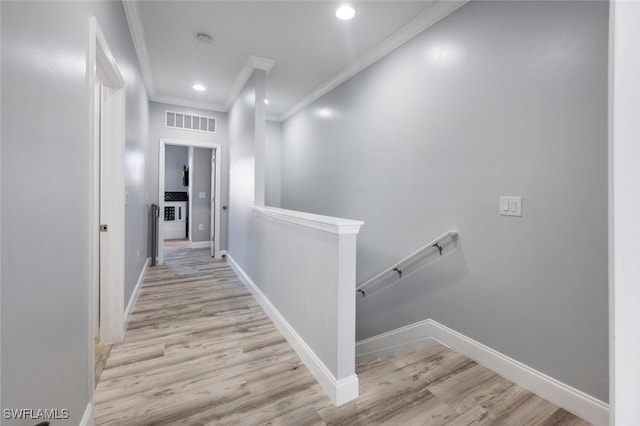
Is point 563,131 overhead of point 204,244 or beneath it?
overhead

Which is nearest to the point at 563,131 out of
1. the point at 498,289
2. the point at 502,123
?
the point at 502,123

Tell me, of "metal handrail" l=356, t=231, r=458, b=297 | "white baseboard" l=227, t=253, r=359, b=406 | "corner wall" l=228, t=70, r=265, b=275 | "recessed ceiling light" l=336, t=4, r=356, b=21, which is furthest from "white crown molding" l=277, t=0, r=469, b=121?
"white baseboard" l=227, t=253, r=359, b=406

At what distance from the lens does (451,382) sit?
5.83ft

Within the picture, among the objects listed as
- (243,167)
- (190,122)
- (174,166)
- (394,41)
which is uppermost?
(394,41)

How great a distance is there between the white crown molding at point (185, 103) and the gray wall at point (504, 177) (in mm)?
3159

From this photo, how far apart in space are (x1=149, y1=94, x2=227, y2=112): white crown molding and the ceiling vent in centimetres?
16

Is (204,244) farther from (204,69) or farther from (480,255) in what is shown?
(480,255)

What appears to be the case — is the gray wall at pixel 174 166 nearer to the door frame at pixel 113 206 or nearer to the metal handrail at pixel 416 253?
the door frame at pixel 113 206

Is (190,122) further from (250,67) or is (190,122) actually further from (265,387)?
(265,387)

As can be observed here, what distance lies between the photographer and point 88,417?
1394 mm

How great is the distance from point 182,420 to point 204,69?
3.66 metres

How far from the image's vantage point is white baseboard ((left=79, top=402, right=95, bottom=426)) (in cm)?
134

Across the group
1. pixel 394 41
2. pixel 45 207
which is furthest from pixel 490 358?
pixel 394 41

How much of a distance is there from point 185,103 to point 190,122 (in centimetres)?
31
